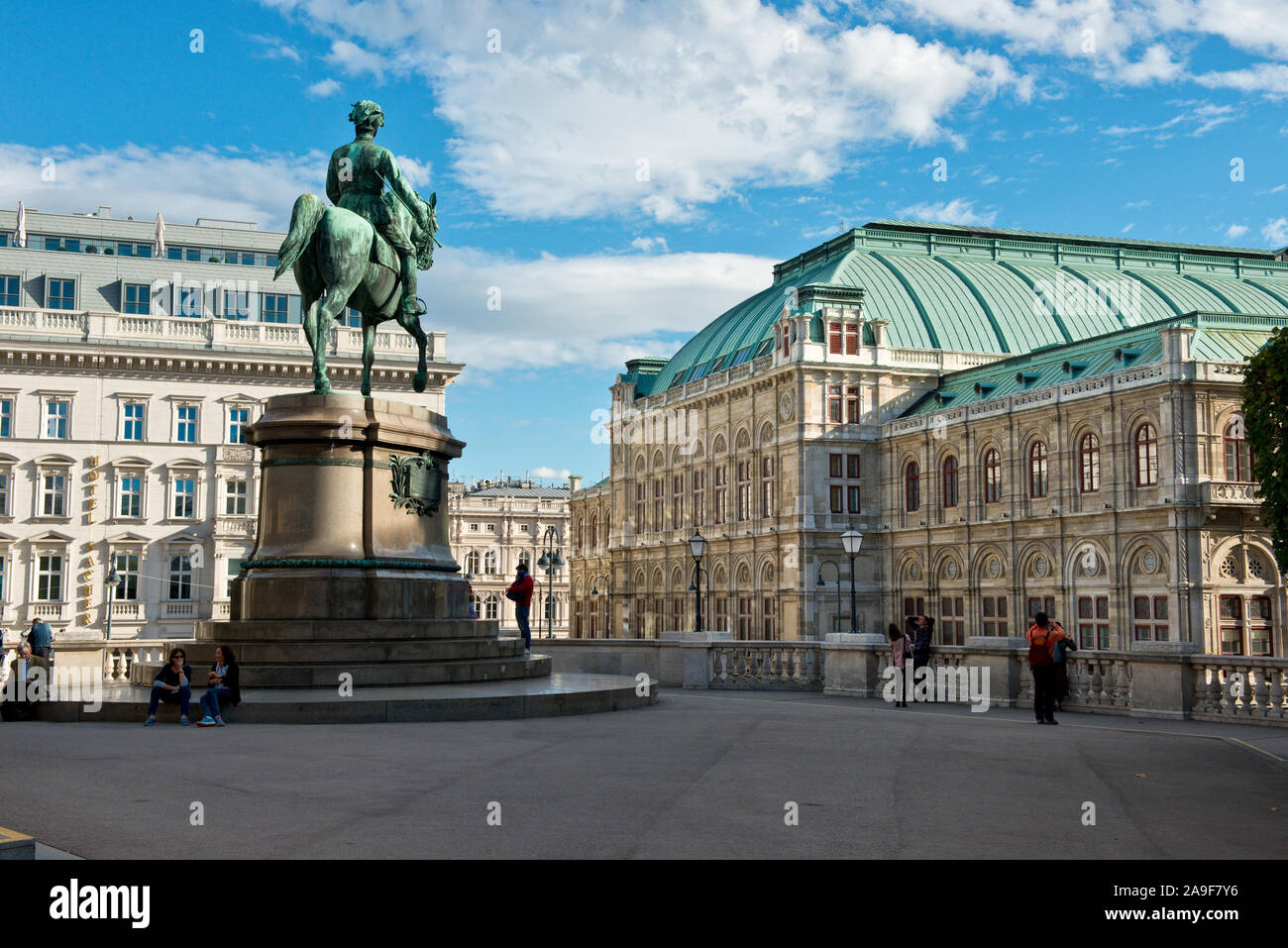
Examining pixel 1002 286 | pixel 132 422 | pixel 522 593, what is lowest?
pixel 522 593

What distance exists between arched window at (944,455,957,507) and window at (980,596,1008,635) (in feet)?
19.0

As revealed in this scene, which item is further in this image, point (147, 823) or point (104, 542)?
point (104, 542)

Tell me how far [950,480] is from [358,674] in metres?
53.0

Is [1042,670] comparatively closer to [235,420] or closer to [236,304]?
[235,420]

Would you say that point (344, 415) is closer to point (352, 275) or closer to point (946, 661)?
point (352, 275)

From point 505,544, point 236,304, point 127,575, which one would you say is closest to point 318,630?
point 127,575

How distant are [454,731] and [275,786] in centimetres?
462

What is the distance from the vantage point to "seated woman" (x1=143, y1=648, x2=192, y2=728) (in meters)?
16.4

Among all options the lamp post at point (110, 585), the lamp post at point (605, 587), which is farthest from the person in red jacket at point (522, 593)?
the lamp post at point (605, 587)

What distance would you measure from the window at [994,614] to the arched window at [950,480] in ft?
19.0

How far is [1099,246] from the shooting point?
88438 mm

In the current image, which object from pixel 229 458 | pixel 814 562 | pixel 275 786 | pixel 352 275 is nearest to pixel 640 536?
pixel 814 562

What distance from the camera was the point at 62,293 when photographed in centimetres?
7038

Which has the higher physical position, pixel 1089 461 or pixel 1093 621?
pixel 1089 461
